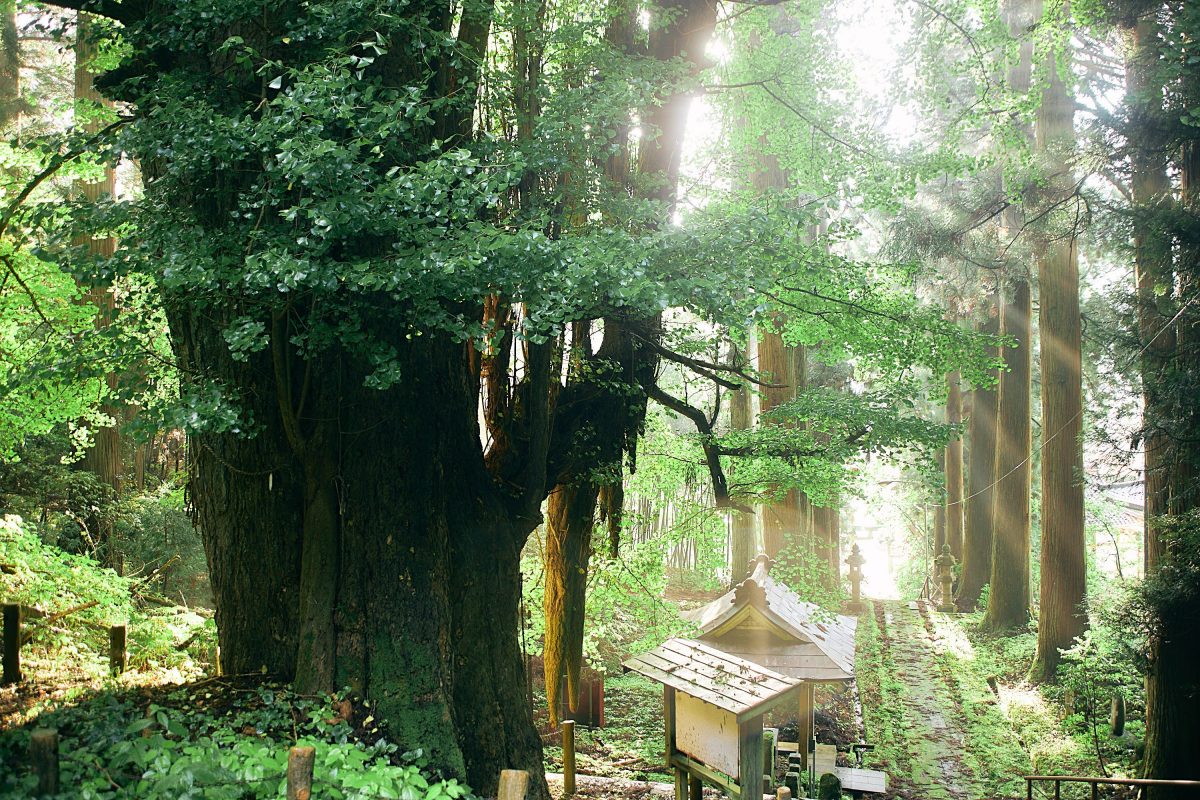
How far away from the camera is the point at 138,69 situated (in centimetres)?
615

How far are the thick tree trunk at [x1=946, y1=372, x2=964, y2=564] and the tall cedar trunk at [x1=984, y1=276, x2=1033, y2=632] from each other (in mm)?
4611

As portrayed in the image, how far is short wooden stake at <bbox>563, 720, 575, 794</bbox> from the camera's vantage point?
986 centimetres

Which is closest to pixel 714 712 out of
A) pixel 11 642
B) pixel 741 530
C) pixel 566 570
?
pixel 566 570

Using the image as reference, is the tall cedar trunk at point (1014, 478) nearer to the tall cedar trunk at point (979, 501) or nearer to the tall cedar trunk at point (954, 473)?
the tall cedar trunk at point (979, 501)

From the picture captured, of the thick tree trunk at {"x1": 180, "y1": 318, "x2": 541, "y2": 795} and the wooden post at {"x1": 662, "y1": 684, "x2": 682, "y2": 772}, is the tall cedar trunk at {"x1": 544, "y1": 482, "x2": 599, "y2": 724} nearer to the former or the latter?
the wooden post at {"x1": 662, "y1": 684, "x2": 682, "y2": 772}

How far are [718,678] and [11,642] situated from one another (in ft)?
22.4

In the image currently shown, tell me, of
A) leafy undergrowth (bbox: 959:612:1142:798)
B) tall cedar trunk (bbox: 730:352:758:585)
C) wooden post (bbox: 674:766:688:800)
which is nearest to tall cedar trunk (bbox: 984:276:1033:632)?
leafy undergrowth (bbox: 959:612:1142:798)

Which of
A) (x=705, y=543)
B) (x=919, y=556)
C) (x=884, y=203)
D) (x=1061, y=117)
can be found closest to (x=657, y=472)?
(x=705, y=543)

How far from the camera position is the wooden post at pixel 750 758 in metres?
7.04

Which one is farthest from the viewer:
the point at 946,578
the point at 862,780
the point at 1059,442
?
the point at 946,578

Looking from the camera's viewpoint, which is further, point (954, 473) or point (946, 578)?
point (954, 473)

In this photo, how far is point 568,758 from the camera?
9.88 meters

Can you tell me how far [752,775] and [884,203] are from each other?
16.6 feet

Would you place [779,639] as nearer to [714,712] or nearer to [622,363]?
[714,712]
